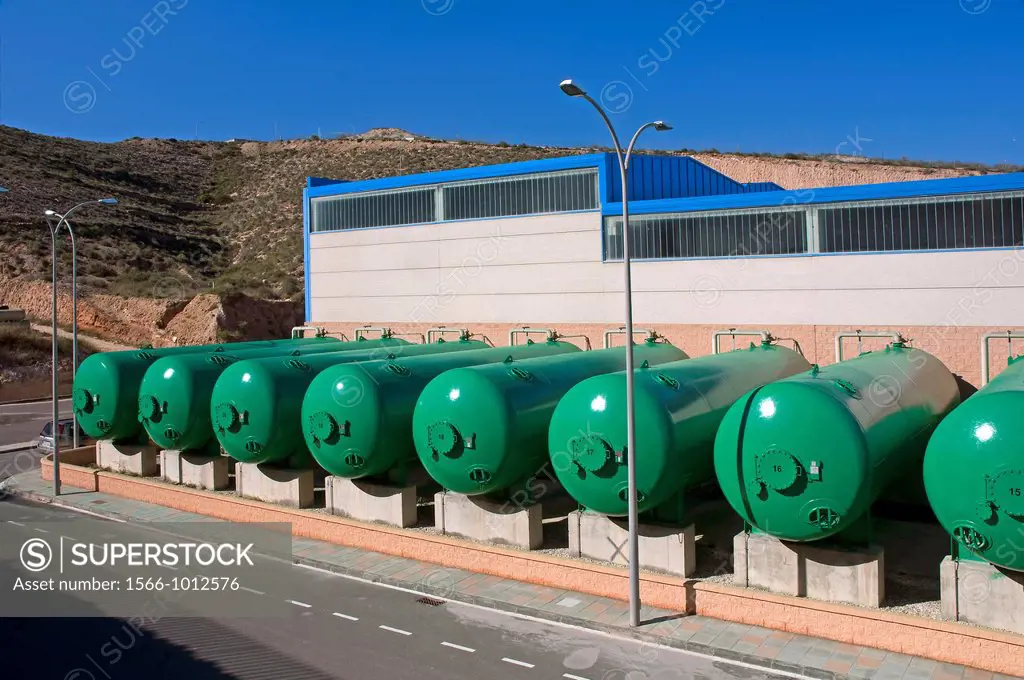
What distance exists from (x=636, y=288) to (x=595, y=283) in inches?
45.1

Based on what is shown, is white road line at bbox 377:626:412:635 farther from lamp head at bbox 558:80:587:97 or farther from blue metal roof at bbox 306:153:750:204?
blue metal roof at bbox 306:153:750:204

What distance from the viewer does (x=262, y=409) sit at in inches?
722

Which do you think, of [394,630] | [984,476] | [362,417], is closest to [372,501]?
[362,417]

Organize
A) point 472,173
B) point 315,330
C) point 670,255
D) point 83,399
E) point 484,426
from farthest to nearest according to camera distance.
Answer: point 315,330 → point 472,173 → point 83,399 → point 670,255 → point 484,426

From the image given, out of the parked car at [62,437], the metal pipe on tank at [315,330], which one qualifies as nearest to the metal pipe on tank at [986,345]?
the metal pipe on tank at [315,330]

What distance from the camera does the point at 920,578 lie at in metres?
13.8

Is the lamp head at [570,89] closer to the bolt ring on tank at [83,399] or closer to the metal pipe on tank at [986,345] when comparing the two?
the metal pipe on tank at [986,345]

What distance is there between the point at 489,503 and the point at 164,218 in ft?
206

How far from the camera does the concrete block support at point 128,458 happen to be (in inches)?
886

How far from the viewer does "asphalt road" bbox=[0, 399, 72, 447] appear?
1228 inches

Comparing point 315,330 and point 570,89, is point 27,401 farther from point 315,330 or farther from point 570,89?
point 570,89

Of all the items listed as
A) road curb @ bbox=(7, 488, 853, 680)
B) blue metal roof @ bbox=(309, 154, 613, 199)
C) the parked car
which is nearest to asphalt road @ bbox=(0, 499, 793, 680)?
road curb @ bbox=(7, 488, 853, 680)

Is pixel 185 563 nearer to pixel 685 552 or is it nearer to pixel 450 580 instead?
pixel 450 580

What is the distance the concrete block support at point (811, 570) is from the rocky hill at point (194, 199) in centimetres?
3587
